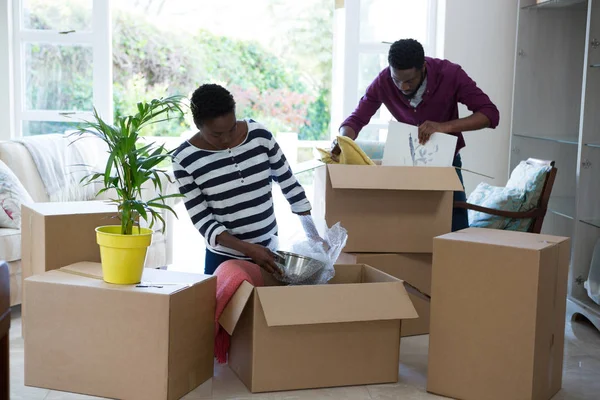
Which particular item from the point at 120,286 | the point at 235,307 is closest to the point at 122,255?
the point at 120,286

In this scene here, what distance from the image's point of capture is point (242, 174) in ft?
8.79

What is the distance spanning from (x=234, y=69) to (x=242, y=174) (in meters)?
7.69

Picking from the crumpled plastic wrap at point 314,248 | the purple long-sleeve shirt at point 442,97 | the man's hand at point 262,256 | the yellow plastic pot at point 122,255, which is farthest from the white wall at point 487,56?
the yellow plastic pot at point 122,255

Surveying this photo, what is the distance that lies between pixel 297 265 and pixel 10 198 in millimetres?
1623

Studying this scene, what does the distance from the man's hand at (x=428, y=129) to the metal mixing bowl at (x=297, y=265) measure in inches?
27.3

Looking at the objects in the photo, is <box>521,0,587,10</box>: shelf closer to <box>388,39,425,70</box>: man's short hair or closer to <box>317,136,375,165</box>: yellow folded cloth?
<box>388,39,425,70</box>: man's short hair

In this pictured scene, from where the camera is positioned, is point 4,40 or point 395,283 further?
point 4,40

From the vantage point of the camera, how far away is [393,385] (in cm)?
263

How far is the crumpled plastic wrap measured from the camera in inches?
105

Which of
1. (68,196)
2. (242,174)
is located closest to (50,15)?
(68,196)

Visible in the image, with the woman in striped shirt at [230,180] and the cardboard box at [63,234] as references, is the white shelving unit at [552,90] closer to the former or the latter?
the woman in striped shirt at [230,180]

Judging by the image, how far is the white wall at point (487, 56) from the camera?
182 inches

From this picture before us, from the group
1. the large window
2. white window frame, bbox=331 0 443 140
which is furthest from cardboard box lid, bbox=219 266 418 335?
the large window

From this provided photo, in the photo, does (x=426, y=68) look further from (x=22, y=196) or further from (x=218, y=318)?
(x=22, y=196)
